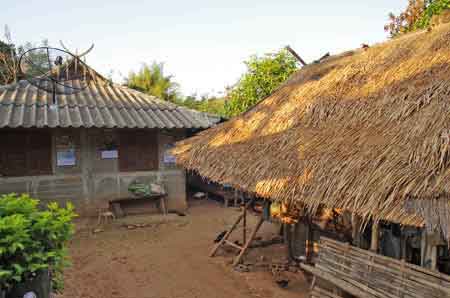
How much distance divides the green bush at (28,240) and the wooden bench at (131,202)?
6917mm

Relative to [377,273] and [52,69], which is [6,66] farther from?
[377,273]

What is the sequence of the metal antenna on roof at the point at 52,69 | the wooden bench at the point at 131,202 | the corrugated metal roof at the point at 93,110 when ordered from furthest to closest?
the wooden bench at the point at 131,202, the corrugated metal roof at the point at 93,110, the metal antenna on roof at the point at 52,69

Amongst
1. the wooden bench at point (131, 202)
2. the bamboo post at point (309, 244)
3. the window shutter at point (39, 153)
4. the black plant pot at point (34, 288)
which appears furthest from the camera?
the wooden bench at point (131, 202)

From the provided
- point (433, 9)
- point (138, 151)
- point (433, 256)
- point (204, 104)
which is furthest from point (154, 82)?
point (433, 256)

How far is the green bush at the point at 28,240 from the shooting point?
280cm

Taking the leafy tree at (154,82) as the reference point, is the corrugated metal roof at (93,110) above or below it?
below

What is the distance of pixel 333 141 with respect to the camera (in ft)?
16.0

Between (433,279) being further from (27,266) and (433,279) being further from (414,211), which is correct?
(27,266)

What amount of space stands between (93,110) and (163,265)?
5.41 metres

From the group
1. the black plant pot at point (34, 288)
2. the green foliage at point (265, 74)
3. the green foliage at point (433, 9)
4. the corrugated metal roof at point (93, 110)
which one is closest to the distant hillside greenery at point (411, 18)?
the green foliage at point (433, 9)

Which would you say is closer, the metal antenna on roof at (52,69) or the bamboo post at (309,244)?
the bamboo post at (309,244)

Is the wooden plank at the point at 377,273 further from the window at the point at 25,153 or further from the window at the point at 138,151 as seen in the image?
the window at the point at 25,153

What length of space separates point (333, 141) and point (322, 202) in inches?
43.7

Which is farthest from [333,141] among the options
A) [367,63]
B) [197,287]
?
[197,287]
